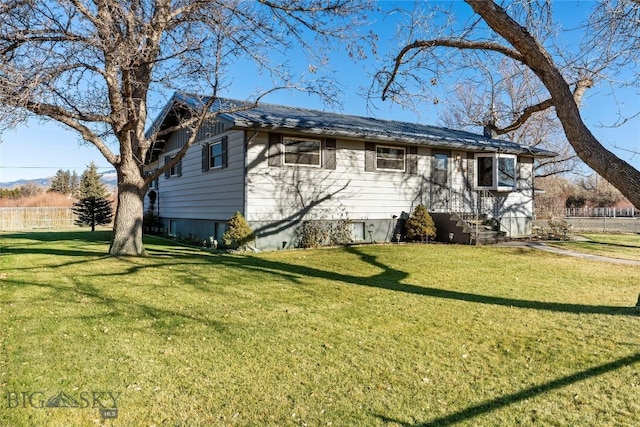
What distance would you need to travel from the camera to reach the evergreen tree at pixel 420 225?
12.9m

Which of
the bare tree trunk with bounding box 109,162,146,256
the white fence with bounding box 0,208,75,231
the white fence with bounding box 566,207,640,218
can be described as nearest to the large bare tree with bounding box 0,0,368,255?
the bare tree trunk with bounding box 109,162,146,256

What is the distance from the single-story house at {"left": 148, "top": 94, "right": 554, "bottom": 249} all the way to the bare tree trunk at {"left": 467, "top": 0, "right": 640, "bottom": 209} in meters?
5.88

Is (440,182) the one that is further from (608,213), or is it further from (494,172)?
(608,213)

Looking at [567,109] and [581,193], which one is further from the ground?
[581,193]

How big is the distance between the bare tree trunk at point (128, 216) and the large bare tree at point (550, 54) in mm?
6033

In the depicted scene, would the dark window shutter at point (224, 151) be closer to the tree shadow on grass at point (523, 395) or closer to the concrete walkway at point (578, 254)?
the concrete walkway at point (578, 254)

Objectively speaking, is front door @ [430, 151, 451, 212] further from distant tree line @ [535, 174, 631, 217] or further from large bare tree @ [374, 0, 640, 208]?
distant tree line @ [535, 174, 631, 217]

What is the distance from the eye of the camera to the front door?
14.3 metres

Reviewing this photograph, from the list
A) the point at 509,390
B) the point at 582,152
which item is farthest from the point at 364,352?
the point at 582,152

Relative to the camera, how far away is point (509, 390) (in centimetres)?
316

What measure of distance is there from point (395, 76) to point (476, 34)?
170 centimetres

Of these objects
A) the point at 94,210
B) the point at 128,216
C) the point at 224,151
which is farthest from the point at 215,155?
the point at 94,210

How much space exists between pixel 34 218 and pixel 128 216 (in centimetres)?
2073

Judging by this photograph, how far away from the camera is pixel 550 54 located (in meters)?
5.82
